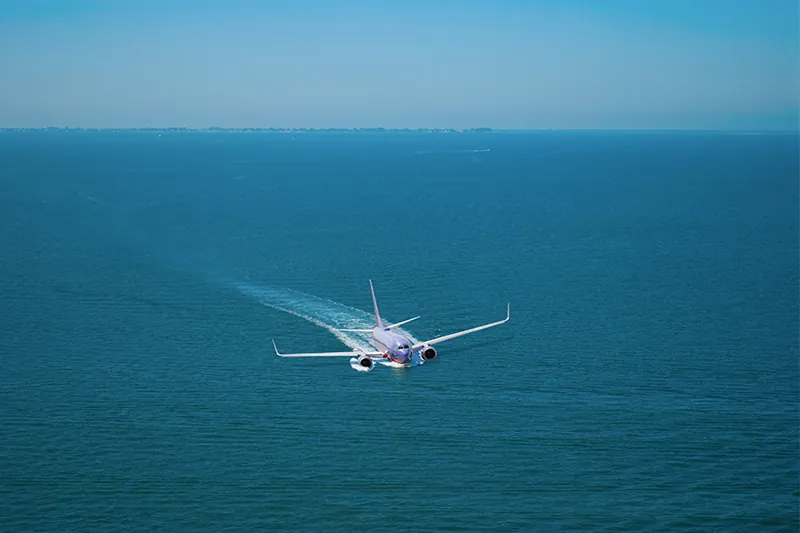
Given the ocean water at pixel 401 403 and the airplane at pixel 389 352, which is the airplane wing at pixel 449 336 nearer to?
the airplane at pixel 389 352

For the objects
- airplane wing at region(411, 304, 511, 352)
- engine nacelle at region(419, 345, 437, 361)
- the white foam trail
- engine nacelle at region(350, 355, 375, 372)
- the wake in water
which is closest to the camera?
engine nacelle at region(350, 355, 375, 372)

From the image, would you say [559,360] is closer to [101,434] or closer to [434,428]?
[434,428]

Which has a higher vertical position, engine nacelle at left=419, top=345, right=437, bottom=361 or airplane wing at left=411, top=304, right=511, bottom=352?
airplane wing at left=411, top=304, right=511, bottom=352

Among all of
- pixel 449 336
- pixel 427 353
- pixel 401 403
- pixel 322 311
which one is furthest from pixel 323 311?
pixel 401 403

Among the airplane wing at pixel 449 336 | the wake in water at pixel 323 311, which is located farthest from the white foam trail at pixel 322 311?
the airplane wing at pixel 449 336

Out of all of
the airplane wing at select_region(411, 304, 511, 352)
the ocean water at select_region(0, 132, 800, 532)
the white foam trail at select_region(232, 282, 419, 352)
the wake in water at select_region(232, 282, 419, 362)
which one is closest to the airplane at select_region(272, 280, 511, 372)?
the airplane wing at select_region(411, 304, 511, 352)

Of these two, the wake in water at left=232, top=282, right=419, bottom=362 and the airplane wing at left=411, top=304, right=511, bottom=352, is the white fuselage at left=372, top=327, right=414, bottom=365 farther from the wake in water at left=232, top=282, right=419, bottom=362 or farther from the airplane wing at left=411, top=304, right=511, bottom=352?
the wake in water at left=232, top=282, right=419, bottom=362

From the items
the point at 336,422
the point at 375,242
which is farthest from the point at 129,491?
the point at 375,242

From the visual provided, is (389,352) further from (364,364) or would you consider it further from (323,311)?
(323,311)

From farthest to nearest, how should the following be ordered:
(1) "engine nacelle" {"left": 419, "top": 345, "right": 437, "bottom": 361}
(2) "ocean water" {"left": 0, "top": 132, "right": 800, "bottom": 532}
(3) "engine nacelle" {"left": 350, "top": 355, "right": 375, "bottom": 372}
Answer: (1) "engine nacelle" {"left": 419, "top": 345, "right": 437, "bottom": 361}
(3) "engine nacelle" {"left": 350, "top": 355, "right": 375, "bottom": 372}
(2) "ocean water" {"left": 0, "top": 132, "right": 800, "bottom": 532}
